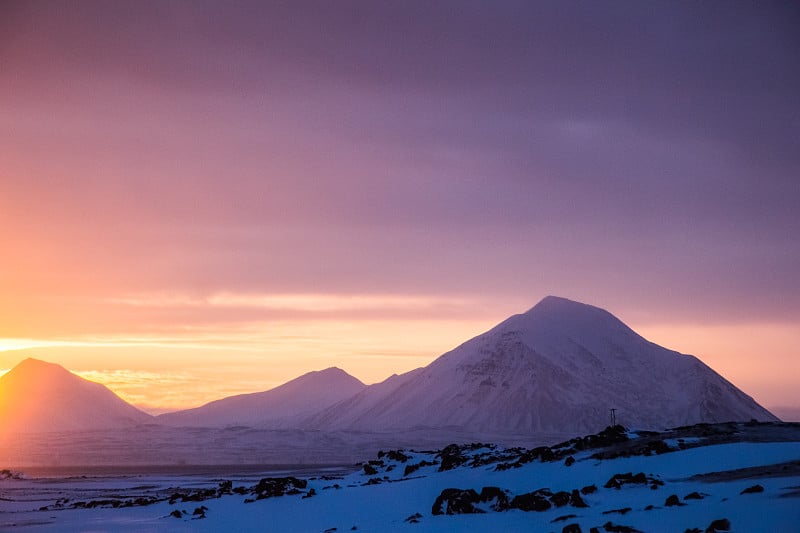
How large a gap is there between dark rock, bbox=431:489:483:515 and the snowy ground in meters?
0.31

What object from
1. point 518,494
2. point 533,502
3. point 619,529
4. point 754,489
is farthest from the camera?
point 518,494

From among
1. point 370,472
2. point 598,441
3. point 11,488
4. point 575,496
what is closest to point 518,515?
point 575,496

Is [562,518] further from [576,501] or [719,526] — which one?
[719,526]

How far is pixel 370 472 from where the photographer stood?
64.2 meters

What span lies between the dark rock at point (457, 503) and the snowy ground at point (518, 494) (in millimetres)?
314

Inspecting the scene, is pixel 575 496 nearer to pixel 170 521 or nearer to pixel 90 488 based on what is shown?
pixel 170 521

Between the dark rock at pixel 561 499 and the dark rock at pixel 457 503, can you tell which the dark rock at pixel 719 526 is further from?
the dark rock at pixel 457 503

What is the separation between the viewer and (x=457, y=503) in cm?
3419

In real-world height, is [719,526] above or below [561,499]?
below

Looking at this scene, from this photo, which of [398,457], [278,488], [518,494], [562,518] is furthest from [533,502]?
[398,457]

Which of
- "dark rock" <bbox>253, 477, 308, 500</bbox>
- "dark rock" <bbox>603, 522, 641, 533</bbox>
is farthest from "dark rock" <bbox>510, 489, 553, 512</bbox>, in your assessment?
"dark rock" <bbox>253, 477, 308, 500</bbox>

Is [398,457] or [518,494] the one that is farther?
[398,457]

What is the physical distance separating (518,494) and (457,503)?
548 centimetres

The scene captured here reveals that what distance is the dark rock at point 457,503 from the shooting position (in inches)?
1335
